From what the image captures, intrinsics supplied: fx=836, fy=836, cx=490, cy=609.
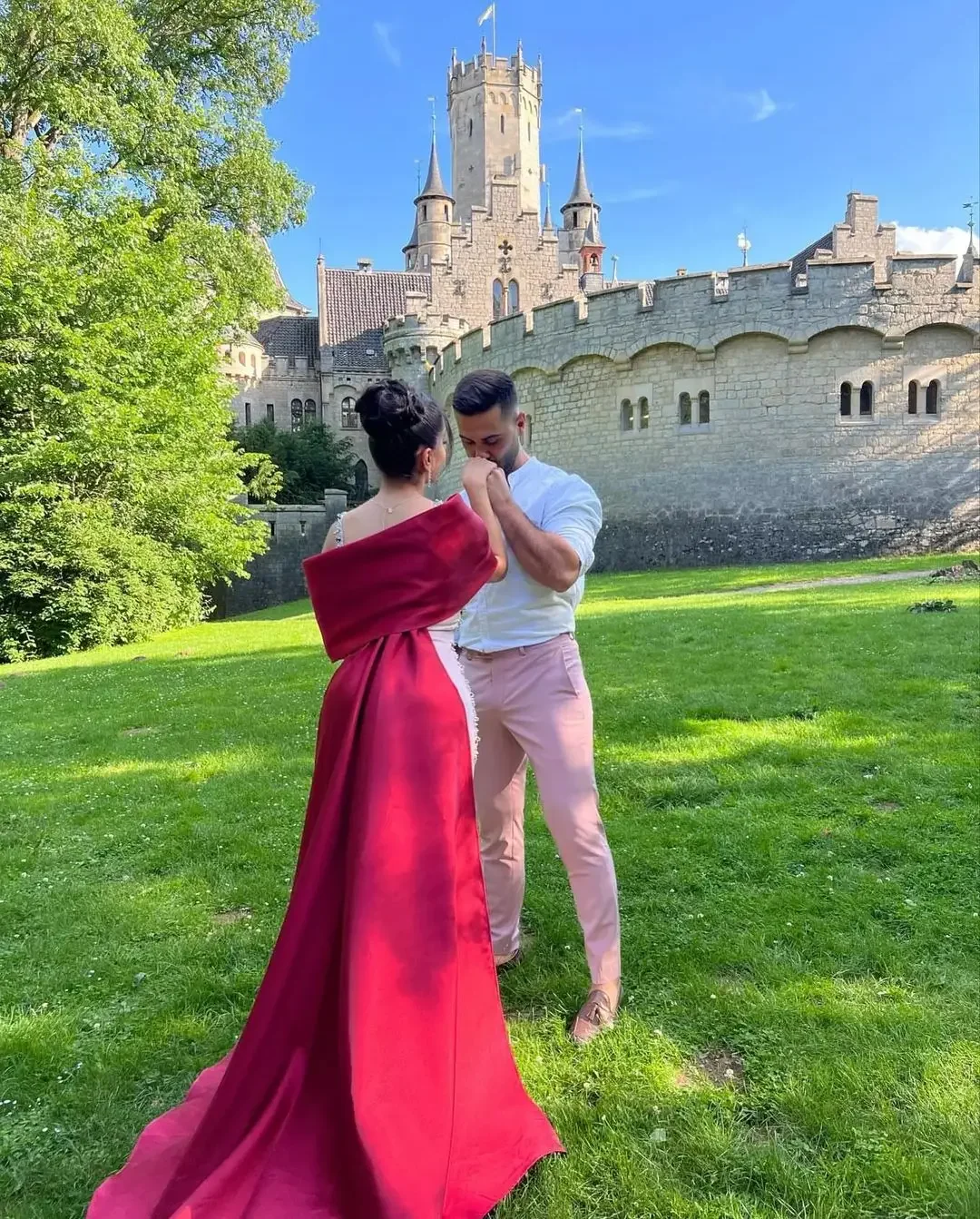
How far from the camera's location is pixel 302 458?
36.6 metres

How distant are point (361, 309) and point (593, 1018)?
48065 millimetres

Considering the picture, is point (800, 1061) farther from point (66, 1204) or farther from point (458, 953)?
point (66, 1204)

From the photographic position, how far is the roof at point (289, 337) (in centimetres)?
4691

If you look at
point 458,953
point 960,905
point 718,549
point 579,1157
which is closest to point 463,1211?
point 579,1157

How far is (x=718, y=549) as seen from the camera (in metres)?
21.0

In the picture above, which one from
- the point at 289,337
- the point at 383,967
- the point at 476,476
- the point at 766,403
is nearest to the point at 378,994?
the point at 383,967

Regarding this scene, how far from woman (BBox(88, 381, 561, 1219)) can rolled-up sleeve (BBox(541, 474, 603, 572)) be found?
0.31 metres

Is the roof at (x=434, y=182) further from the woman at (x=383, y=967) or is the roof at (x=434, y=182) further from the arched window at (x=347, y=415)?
the woman at (x=383, y=967)

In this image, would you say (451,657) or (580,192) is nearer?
(451,657)

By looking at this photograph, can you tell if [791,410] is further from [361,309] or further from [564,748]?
[361,309]

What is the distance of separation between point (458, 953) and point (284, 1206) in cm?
72

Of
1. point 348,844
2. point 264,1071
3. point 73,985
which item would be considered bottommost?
point 73,985

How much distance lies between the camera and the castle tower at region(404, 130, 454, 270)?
4381cm

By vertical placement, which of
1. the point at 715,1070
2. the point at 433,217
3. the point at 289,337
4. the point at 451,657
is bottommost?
the point at 715,1070
